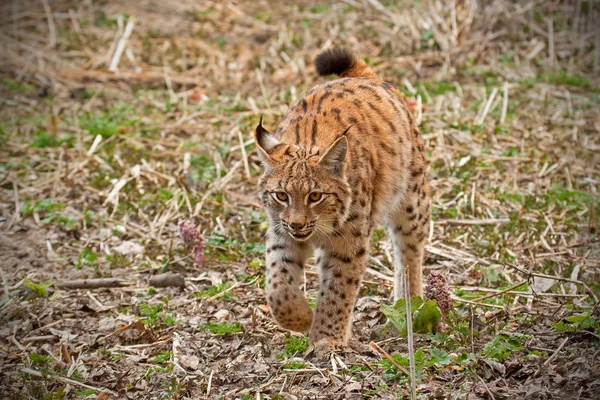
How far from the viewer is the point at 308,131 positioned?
6.17 metres

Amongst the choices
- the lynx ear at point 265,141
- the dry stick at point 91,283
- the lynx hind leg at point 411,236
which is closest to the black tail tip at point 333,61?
the lynx hind leg at point 411,236

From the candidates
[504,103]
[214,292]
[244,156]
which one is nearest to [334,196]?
[214,292]

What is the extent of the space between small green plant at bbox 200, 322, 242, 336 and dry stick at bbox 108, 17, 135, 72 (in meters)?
7.39

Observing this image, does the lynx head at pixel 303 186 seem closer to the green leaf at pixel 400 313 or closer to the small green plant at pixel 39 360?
the green leaf at pixel 400 313

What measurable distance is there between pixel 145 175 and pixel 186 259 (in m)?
2.00

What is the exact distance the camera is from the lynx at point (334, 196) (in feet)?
18.7

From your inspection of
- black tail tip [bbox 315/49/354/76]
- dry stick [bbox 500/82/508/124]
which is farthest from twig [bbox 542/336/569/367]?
dry stick [bbox 500/82/508/124]

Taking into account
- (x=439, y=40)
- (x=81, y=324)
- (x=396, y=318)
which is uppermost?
(x=439, y=40)

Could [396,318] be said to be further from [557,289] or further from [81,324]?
[81,324]

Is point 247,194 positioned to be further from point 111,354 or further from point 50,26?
point 50,26

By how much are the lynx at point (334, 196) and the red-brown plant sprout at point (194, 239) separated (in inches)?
55.7

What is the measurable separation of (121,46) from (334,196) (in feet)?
27.8

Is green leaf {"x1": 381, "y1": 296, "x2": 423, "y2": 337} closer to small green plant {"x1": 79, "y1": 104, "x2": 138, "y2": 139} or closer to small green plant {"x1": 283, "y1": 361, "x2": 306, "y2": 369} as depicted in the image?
small green plant {"x1": 283, "y1": 361, "x2": 306, "y2": 369}

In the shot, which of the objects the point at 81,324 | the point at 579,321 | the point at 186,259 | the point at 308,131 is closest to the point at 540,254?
the point at 579,321
